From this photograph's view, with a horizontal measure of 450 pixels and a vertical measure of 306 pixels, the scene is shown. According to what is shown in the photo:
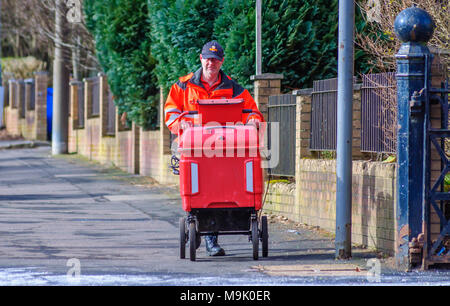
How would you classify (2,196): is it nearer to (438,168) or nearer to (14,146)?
(438,168)

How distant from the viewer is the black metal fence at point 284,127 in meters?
12.4

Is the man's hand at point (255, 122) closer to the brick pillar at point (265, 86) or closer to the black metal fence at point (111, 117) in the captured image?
the brick pillar at point (265, 86)

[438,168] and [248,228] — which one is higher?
[438,168]

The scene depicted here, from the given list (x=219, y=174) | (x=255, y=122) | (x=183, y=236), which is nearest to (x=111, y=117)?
(x=183, y=236)

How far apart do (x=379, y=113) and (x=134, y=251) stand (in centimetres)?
305

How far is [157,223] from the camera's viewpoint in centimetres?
1184

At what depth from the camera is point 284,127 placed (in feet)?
41.7

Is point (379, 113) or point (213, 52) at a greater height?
point (213, 52)

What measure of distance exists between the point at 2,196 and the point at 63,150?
472 inches

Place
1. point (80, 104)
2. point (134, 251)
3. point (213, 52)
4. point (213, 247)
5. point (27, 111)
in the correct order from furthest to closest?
point (27, 111) → point (80, 104) → point (134, 251) → point (213, 247) → point (213, 52)

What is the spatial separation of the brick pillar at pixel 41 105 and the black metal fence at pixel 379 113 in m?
25.2

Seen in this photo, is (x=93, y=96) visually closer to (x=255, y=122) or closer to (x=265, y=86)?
(x=265, y=86)
